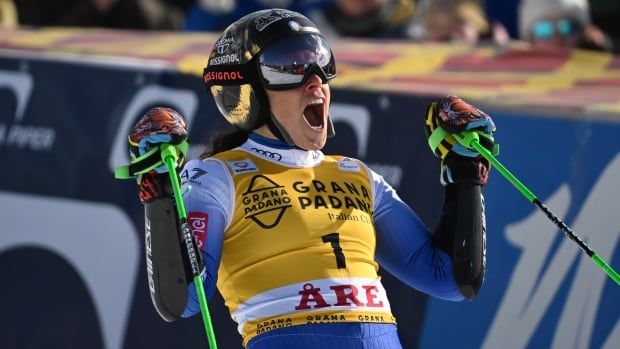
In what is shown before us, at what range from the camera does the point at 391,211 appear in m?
4.85

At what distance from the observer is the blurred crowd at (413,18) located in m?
7.62

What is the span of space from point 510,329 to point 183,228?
2.14 m

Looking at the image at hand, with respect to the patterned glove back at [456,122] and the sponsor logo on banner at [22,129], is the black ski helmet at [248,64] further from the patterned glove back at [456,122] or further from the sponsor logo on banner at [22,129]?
the sponsor logo on banner at [22,129]

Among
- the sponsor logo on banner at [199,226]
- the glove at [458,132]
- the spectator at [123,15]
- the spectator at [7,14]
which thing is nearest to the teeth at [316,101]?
the glove at [458,132]

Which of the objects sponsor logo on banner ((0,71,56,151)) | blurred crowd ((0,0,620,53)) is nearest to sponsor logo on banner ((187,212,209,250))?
sponsor logo on banner ((0,71,56,151))

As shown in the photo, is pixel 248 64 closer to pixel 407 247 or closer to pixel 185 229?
pixel 185 229

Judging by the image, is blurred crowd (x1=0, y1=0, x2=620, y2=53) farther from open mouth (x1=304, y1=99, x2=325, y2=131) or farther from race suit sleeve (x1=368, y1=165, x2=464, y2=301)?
open mouth (x1=304, y1=99, x2=325, y2=131)

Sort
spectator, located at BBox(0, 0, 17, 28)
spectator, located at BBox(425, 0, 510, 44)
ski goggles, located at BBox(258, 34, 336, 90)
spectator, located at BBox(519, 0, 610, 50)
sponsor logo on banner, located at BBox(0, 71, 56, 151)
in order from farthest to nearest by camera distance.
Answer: spectator, located at BBox(0, 0, 17, 28) → spectator, located at BBox(425, 0, 510, 44) → spectator, located at BBox(519, 0, 610, 50) → sponsor logo on banner, located at BBox(0, 71, 56, 151) → ski goggles, located at BBox(258, 34, 336, 90)

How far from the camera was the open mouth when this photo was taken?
4.67 m

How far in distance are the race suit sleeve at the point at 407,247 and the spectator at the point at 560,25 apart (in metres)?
2.91

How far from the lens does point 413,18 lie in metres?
8.84

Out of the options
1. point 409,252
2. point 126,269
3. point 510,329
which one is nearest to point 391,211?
point 409,252

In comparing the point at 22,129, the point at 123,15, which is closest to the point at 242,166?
the point at 22,129

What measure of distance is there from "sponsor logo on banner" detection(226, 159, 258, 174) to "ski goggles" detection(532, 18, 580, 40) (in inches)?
131
